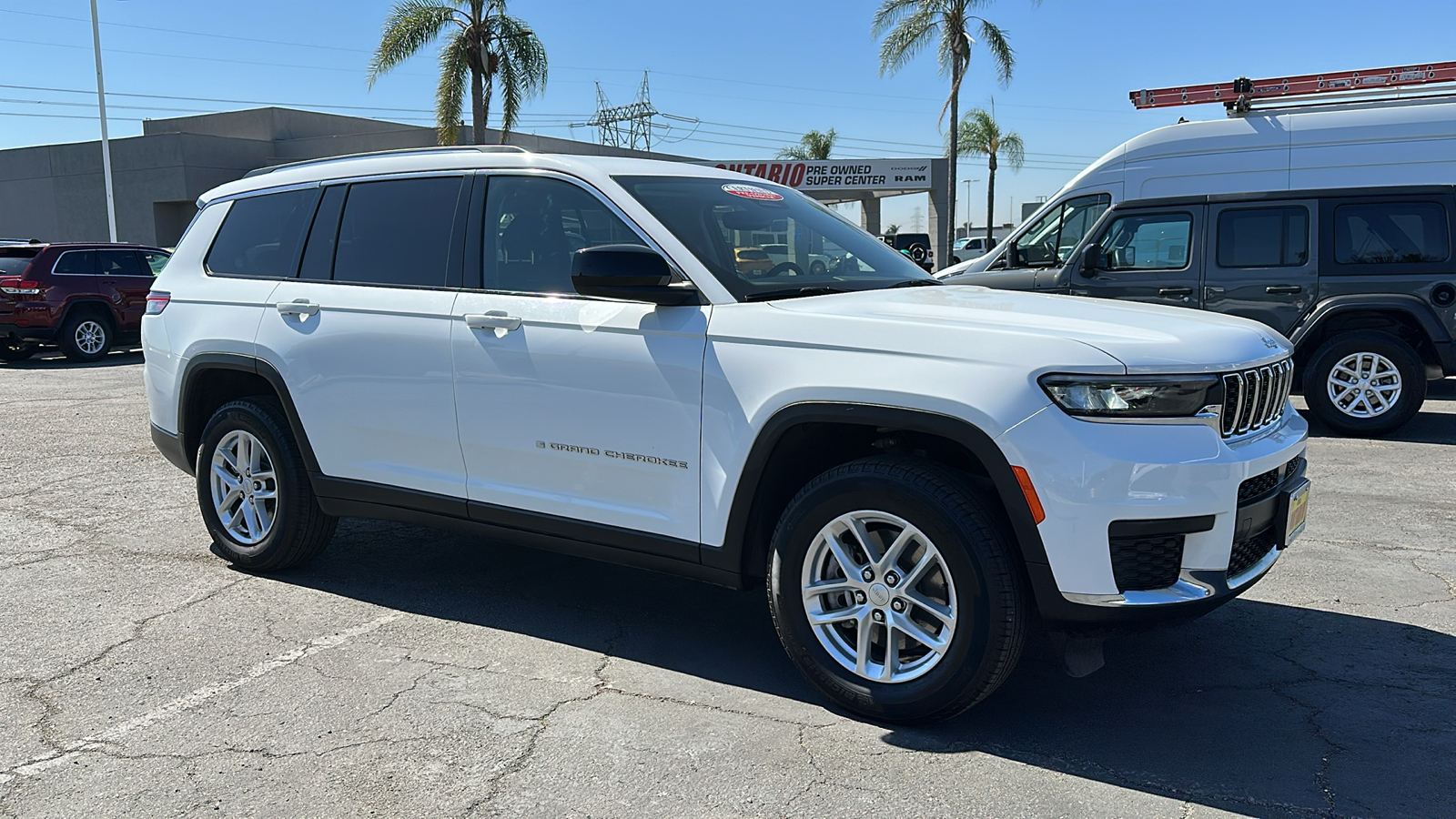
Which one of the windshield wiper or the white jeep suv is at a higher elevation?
the windshield wiper

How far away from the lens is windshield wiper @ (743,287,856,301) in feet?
12.8

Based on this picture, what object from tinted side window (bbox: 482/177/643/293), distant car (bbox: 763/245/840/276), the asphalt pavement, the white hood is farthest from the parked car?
tinted side window (bbox: 482/177/643/293)

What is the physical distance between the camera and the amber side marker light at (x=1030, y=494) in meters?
3.22

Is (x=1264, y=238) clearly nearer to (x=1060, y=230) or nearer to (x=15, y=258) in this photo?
(x=1060, y=230)

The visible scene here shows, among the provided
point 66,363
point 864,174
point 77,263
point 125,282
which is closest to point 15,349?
point 66,363

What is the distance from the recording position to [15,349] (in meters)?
16.4

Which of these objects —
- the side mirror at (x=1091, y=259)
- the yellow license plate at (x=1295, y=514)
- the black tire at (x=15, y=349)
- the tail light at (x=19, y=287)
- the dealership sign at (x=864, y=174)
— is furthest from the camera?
the dealership sign at (x=864, y=174)

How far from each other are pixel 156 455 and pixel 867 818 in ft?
23.5

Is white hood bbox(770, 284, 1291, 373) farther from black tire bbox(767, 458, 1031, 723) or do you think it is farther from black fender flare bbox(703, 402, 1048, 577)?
black tire bbox(767, 458, 1031, 723)

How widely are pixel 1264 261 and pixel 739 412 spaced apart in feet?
23.0

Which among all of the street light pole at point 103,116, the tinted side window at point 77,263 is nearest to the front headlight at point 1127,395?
the tinted side window at point 77,263

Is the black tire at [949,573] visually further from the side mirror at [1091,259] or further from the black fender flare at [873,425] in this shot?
the side mirror at [1091,259]

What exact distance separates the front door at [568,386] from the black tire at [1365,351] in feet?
22.7

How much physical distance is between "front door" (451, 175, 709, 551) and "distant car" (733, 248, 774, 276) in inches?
11.9
